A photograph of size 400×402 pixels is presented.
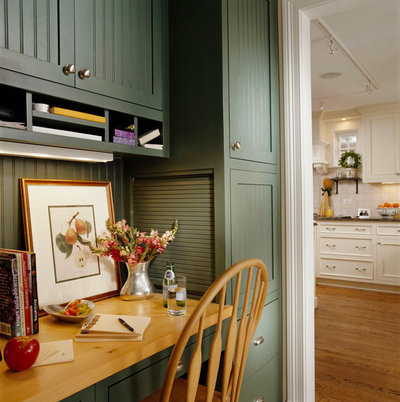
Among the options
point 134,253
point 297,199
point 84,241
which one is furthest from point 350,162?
point 84,241

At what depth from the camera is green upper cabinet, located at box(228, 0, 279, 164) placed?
1762 millimetres

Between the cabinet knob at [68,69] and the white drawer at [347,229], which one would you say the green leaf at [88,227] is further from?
the white drawer at [347,229]

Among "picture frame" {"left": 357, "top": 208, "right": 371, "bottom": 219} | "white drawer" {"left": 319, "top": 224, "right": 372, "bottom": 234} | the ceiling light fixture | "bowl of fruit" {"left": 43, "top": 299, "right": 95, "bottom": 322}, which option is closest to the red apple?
"bowl of fruit" {"left": 43, "top": 299, "right": 95, "bottom": 322}

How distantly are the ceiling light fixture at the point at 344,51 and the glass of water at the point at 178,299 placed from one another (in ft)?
8.19

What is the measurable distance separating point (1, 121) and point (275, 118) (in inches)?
53.9

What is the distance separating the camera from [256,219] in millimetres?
1930

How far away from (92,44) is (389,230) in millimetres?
4710

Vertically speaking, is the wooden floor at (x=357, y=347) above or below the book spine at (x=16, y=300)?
below

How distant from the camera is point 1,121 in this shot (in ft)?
4.16

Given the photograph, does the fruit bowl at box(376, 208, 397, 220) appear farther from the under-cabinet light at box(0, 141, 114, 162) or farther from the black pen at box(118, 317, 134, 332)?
the black pen at box(118, 317, 134, 332)

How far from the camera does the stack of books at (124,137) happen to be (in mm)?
1625

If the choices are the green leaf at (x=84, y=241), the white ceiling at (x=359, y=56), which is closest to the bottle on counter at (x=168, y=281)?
the green leaf at (x=84, y=241)

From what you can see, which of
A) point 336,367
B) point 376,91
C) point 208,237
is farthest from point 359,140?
point 208,237

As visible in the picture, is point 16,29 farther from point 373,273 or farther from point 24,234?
point 373,273
